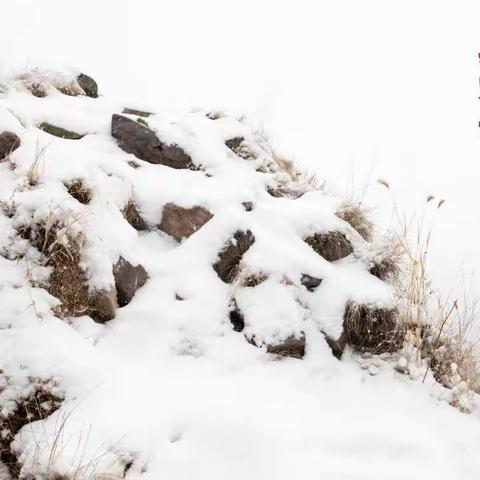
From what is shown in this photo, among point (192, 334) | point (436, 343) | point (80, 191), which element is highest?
point (80, 191)

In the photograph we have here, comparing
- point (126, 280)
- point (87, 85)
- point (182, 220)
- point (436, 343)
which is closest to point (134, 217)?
point (182, 220)

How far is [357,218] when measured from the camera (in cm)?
314

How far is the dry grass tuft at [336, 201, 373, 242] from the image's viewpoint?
313cm

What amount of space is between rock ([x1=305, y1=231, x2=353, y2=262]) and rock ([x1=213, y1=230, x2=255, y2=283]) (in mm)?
407

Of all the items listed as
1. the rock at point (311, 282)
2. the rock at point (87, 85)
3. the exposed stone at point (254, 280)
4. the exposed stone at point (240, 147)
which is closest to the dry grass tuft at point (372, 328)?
the rock at point (311, 282)

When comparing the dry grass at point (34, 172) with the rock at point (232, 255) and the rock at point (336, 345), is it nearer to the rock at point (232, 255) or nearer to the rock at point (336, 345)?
the rock at point (232, 255)

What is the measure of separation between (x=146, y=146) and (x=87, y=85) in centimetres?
150

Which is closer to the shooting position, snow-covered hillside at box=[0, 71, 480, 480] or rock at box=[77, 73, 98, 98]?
snow-covered hillside at box=[0, 71, 480, 480]

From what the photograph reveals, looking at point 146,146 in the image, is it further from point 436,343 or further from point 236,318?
point 436,343

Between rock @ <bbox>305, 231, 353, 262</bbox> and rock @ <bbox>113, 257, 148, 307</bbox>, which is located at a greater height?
rock @ <bbox>305, 231, 353, 262</bbox>

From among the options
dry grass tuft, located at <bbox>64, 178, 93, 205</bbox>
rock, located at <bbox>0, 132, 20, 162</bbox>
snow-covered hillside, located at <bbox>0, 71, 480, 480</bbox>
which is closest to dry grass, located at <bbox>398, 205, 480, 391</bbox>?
snow-covered hillside, located at <bbox>0, 71, 480, 480</bbox>

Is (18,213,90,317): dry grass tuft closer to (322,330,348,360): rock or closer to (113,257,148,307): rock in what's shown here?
(113,257,148,307): rock

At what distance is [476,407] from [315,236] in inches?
48.4

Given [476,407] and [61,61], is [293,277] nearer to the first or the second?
[476,407]
